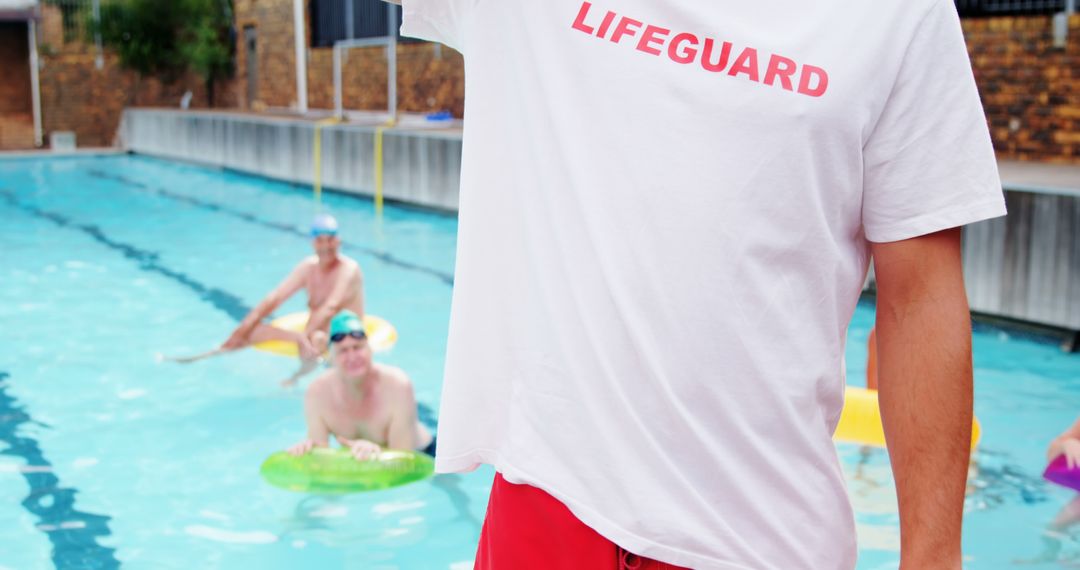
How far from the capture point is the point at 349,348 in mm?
5211

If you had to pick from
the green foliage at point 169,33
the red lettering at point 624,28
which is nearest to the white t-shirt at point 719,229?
the red lettering at point 624,28

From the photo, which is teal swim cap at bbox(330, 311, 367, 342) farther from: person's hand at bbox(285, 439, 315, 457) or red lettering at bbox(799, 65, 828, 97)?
red lettering at bbox(799, 65, 828, 97)

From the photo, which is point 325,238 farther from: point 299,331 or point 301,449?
point 301,449

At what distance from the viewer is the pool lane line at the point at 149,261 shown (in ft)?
30.8

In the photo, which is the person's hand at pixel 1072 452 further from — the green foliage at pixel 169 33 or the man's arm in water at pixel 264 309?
the green foliage at pixel 169 33

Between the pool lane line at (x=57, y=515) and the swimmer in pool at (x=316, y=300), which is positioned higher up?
the swimmer in pool at (x=316, y=300)

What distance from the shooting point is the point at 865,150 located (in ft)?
3.70

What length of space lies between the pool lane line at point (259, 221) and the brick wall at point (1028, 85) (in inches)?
198

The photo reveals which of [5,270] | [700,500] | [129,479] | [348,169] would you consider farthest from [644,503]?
[348,169]

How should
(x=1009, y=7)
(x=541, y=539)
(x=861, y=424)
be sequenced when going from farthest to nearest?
(x=1009, y=7)
(x=861, y=424)
(x=541, y=539)

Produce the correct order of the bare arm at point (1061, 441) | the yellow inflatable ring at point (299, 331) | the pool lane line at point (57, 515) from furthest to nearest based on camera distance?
the yellow inflatable ring at point (299, 331), the pool lane line at point (57, 515), the bare arm at point (1061, 441)

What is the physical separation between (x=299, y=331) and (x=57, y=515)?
89.6 inches

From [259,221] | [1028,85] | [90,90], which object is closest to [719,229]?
[1028,85]

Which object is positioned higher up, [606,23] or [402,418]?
[606,23]
